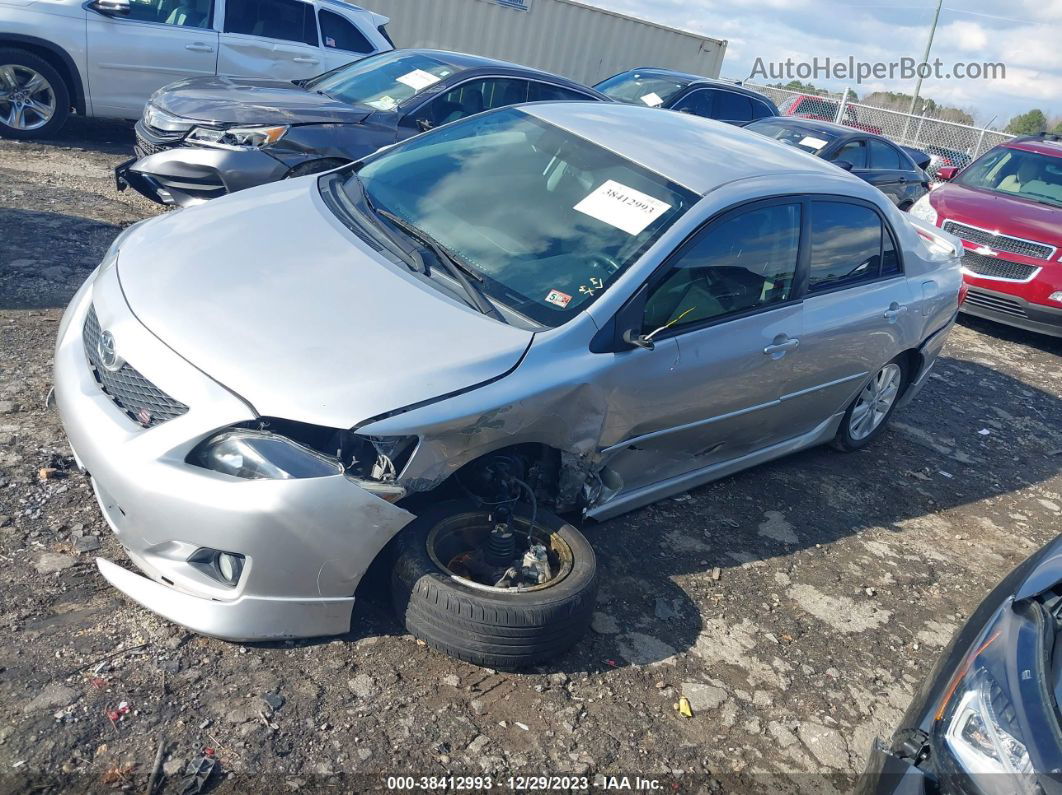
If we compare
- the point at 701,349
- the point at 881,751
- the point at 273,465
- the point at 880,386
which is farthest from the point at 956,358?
the point at 273,465

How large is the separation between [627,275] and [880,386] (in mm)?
2618

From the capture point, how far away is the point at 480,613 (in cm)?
301

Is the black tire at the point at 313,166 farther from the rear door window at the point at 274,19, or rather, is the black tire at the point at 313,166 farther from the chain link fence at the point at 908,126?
the chain link fence at the point at 908,126

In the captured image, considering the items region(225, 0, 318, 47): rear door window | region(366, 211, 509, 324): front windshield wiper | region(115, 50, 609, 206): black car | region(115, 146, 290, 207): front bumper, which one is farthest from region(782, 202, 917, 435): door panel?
region(225, 0, 318, 47): rear door window

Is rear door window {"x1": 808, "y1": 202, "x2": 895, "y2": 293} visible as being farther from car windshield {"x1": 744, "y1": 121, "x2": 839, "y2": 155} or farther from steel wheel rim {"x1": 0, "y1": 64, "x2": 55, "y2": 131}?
steel wheel rim {"x1": 0, "y1": 64, "x2": 55, "y2": 131}

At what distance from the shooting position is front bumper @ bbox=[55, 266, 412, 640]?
2746 millimetres

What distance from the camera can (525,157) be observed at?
4.19 metres

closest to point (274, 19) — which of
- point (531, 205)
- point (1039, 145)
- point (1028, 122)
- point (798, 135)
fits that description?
point (798, 135)

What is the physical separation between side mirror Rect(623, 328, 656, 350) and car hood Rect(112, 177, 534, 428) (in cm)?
43

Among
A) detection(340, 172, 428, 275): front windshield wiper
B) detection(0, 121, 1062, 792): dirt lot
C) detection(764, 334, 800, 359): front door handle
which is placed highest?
detection(340, 172, 428, 275): front windshield wiper

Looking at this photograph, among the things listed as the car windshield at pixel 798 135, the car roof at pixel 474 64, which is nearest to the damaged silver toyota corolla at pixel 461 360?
the car roof at pixel 474 64

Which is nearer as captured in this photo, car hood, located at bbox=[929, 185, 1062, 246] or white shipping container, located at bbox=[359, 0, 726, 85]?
car hood, located at bbox=[929, 185, 1062, 246]

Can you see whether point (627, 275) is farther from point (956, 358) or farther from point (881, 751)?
point (956, 358)

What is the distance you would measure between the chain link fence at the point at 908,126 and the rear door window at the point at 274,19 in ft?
48.1
